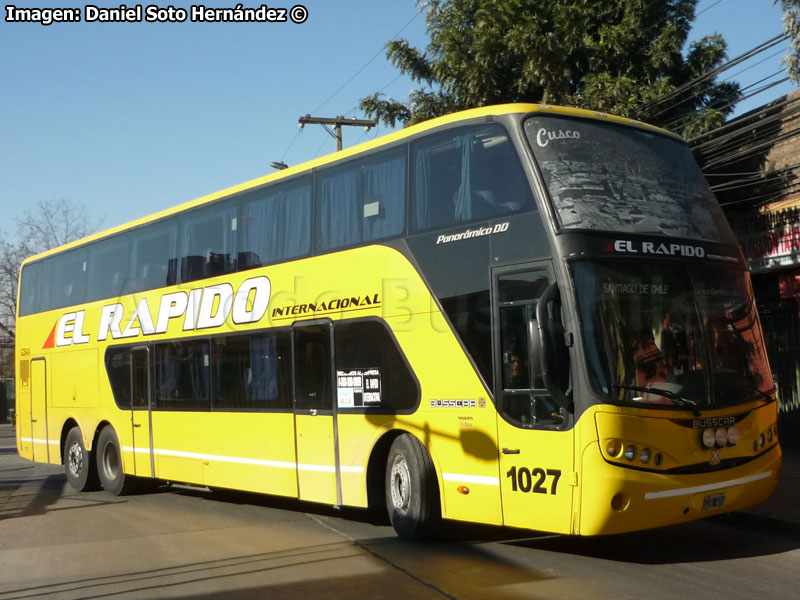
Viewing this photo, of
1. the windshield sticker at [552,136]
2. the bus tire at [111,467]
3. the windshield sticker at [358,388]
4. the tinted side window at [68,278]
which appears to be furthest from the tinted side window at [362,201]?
the tinted side window at [68,278]

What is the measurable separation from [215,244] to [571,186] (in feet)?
20.5

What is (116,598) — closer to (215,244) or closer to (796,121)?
(215,244)

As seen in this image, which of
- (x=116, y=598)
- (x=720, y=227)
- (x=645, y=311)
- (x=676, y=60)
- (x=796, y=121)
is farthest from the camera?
(x=676, y=60)

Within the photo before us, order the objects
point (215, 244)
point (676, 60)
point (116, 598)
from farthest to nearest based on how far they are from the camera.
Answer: point (676, 60) → point (215, 244) → point (116, 598)

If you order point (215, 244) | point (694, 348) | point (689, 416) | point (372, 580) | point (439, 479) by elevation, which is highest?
point (215, 244)

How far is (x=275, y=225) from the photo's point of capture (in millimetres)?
11766

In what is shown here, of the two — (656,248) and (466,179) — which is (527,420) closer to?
(656,248)

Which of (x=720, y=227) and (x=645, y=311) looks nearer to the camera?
(x=645, y=311)

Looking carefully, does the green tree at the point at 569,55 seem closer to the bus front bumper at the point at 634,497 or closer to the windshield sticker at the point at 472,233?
the windshield sticker at the point at 472,233

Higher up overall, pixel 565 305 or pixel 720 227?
pixel 720 227

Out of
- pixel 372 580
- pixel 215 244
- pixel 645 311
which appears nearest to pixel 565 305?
pixel 645 311

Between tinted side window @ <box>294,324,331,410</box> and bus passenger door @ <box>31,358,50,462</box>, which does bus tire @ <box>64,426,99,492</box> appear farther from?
tinted side window @ <box>294,324,331,410</box>

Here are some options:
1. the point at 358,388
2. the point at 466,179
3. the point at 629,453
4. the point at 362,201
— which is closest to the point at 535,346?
the point at 629,453

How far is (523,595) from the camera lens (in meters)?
6.81
